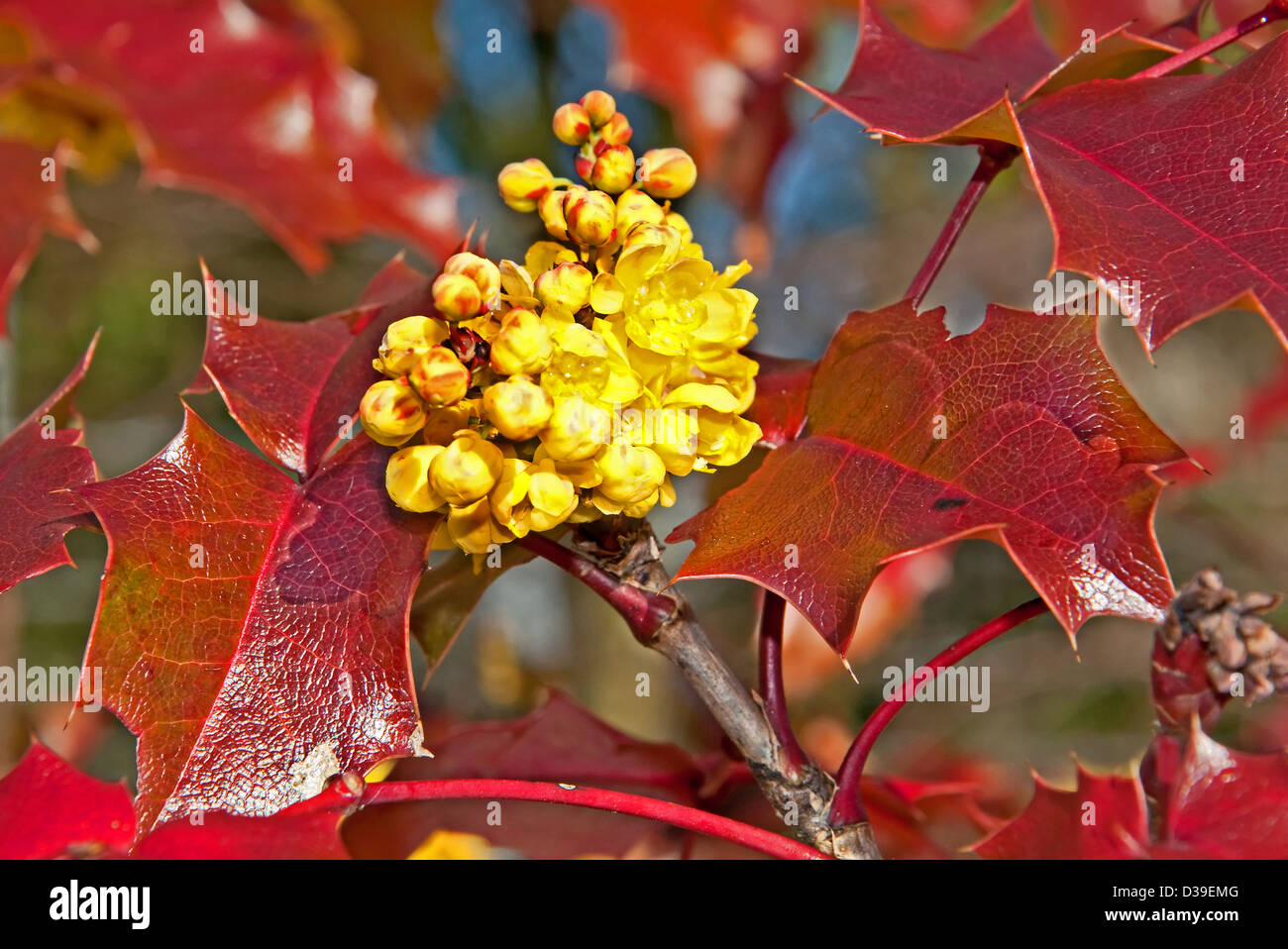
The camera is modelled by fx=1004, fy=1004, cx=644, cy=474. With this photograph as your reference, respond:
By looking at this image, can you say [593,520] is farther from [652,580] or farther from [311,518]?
[311,518]

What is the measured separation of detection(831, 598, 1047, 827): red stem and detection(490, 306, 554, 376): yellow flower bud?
34 centimetres

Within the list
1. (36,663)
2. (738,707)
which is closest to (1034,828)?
(738,707)

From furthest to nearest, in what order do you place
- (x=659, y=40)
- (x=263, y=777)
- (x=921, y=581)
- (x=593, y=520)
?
1. (x=921, y=581)
2. (x=659, y=40)
3. (x=593, y=520)
4. (x=263, y=777)

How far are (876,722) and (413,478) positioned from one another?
364 mm

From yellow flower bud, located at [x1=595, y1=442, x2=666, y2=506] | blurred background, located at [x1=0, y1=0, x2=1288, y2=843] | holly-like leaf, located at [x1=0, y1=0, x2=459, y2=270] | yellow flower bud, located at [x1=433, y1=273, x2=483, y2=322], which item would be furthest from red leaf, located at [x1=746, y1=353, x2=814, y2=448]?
blurred background, located at [x1=0, y1=0, x2=1288, y2=843]

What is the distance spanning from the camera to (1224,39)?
0.77m

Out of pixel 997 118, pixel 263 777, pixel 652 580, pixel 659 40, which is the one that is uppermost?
pixel 659 40

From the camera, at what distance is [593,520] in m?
0.70

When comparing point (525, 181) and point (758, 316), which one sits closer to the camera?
point (525, 181)

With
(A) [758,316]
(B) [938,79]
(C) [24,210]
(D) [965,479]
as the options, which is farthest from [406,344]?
(A) [758,316]

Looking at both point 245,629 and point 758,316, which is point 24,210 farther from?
point 758,316

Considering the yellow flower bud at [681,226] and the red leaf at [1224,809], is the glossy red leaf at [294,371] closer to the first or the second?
the yellow flower bud at [681,226]
